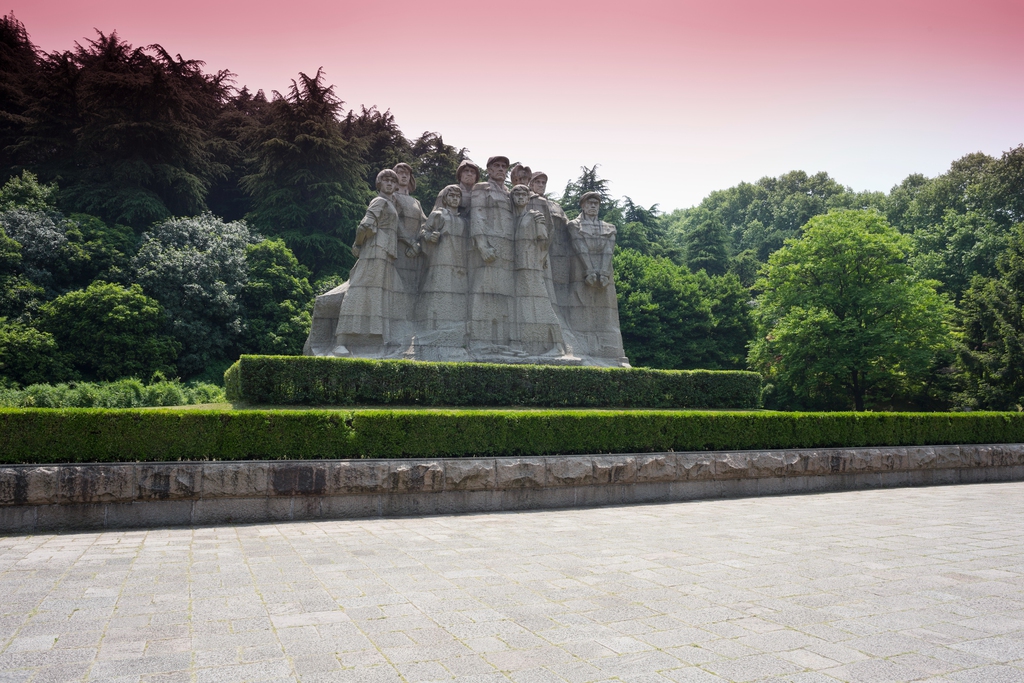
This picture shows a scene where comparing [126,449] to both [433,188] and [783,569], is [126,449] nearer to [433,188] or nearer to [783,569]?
[783,569]

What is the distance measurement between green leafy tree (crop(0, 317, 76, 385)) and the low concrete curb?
887 inches

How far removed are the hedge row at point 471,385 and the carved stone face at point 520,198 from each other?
185 inches

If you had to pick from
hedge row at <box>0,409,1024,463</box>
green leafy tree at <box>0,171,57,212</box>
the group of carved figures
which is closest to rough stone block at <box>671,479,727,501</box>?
hedge row at <box>0,409,1024,463</box>

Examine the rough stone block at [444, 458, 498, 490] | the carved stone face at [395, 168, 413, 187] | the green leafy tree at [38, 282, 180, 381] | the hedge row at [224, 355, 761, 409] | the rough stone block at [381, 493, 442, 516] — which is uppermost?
the carved stone face at [395, 168, 413, 187]

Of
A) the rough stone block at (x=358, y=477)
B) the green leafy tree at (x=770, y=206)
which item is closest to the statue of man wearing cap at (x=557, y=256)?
the rough stone block at (x=358, y=477)

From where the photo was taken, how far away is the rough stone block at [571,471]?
32.3ft

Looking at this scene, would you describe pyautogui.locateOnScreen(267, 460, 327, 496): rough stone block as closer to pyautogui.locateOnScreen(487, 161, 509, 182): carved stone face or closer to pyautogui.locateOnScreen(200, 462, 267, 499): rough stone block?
pyautogui.locateOnScreen(200, 462, 267, 499): rough stone block

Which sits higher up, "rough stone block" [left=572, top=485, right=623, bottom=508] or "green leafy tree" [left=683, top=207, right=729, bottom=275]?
"green leafy tree" [left=683, top=207, right=729, bottom=275]

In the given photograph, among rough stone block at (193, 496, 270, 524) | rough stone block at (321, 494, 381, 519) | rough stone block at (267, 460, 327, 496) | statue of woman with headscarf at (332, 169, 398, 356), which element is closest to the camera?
rough stone block at (193, 496, 270, 524)

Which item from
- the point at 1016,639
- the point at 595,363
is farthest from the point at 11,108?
the point at 1016,639

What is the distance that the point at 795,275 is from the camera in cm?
3008

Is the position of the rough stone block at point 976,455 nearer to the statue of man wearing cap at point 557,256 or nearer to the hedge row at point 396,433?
the hedge row at point 396,433

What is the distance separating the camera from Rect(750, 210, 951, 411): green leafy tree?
89.5ft

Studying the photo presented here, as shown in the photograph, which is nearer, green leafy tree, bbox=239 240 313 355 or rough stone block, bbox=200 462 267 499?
Answer: rough stone block, bbox=200 462 267 499
